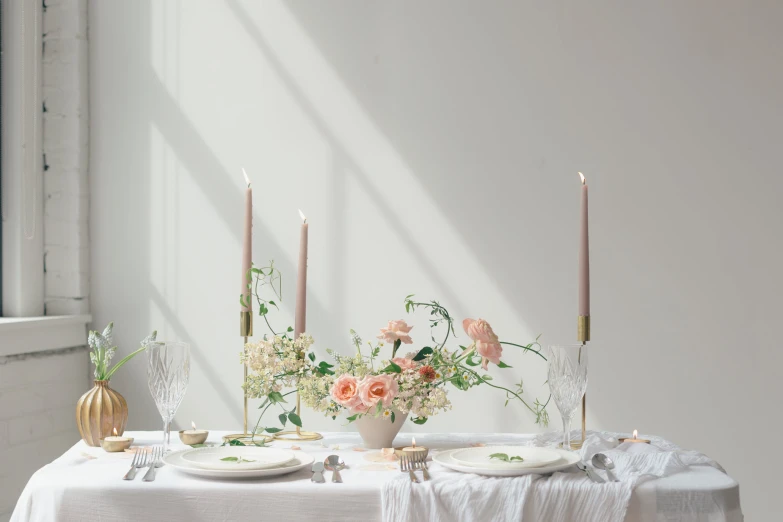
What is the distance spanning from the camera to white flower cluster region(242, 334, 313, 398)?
1501 mm

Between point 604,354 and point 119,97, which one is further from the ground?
point 119,97

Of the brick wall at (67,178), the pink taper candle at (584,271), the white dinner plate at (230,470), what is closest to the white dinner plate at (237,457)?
the white dinner plate at (230,470)

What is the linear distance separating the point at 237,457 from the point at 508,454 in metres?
0.48

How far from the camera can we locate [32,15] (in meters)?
2.61

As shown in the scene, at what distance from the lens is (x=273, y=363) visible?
152 cm

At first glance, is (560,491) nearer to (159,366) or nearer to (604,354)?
(159,366)

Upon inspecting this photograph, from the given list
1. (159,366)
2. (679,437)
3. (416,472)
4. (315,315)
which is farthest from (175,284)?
(679,437)

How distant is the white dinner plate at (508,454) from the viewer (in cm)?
127

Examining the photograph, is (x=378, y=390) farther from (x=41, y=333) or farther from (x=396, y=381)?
(x=41, y=333)

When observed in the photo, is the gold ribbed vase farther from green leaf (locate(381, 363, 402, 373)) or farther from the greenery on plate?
the greenery on plate

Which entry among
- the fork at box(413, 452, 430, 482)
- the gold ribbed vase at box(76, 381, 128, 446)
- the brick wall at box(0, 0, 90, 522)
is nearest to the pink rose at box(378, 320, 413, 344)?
the fork at box(413, 452, 430, 482)

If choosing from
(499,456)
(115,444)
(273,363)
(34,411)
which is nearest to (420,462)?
(499,456)

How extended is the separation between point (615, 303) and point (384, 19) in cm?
121

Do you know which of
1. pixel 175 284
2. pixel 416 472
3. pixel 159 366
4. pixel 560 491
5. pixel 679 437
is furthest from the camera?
pixel 175 284
